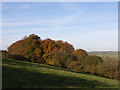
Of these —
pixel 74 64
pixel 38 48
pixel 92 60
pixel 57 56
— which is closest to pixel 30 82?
pixel 92 60

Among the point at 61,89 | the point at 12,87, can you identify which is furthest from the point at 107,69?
the point at 12,87

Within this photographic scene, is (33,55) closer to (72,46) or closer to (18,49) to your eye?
(18,49)

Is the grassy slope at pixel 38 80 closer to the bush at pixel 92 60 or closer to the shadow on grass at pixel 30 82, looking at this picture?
the shadow on grass at pixel 30 82

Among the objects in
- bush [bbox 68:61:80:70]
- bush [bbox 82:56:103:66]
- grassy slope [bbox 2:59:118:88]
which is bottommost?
bush [bbox 68:61:80:70]

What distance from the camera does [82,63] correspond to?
39.7m

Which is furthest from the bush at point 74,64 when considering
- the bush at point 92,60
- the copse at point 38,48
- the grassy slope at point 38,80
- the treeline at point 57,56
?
the grassy slope at point 38,80

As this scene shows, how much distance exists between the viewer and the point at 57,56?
45.3 metres

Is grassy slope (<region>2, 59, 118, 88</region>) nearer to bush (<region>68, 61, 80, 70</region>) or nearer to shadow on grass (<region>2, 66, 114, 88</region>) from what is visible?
shadow on grass (<region>2, 66, 114, 88</region>)

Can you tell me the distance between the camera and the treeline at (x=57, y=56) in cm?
3406

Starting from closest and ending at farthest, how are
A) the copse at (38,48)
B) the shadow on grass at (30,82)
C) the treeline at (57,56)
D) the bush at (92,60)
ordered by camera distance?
the shadow on grass at (30,82)
the treeline at (57,56)
the bush at (92,60)
the copse at (38,48)

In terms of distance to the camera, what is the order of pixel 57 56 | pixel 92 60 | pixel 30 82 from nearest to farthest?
pixel 30 82 < pixel 92 60 < pixel 57 56

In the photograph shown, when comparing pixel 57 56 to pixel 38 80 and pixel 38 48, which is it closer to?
pixel 38 48

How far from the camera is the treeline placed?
34.1m

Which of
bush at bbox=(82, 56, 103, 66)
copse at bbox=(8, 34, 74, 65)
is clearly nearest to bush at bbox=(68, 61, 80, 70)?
bush at bbox=(82, 56, 103, 66)
